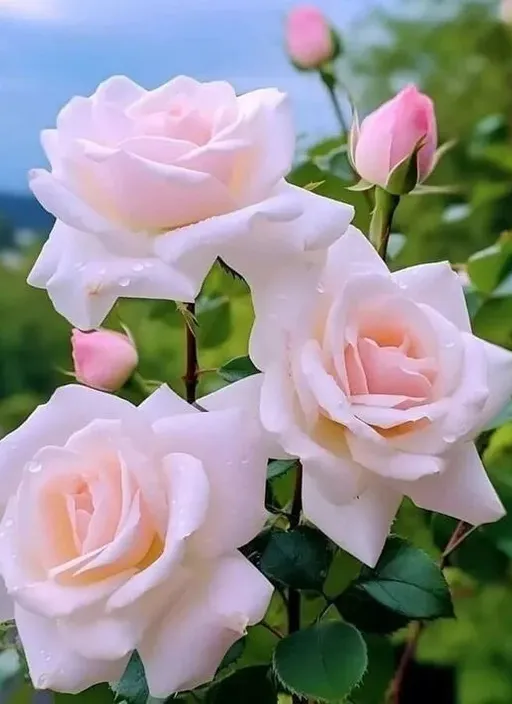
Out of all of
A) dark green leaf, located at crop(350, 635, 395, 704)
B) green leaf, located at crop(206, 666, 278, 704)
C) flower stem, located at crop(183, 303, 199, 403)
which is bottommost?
dark green leaf, located at crop(350, 635, 395, 704)

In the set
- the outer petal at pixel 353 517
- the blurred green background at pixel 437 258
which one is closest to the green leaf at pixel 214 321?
the blurred green background at pixel 437 258

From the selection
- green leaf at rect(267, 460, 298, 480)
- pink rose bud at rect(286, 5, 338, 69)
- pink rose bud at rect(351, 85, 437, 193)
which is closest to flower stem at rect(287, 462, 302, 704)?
green leaf at rect(267, 460, 298, 480)

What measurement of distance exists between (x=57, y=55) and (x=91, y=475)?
697 millimetres

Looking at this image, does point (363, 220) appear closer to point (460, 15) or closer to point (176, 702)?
point (176, 702)

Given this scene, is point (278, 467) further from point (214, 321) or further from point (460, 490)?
point (214, 321)

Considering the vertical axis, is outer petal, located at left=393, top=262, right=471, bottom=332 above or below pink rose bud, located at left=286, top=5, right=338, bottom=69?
above

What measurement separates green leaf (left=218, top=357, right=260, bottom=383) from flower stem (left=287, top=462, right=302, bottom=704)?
4 cm

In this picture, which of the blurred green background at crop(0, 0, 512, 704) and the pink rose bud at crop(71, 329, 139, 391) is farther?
the blurred green background at crop(0, 0, 512, 704)

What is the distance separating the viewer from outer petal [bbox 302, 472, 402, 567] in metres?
0.31

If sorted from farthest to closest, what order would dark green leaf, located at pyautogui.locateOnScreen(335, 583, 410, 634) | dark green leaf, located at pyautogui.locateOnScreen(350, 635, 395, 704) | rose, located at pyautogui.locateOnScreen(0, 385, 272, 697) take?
dark green leaf, located at pyautogui.locateOnScreen(350, 635, 395, 704) → dark green leaf, located at pyautogui.locateOnScreen(335, 583, 410, 634) → rose, located at pyautogui.locateOnScreen(0, 385, 272, 697)

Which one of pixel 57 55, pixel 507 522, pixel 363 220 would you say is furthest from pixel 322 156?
pixel 57 55

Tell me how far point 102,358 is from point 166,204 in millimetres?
101

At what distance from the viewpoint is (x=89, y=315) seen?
1.02ft

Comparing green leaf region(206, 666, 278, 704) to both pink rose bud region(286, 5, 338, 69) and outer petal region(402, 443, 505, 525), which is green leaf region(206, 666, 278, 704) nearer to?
outer petal region(402, 443, 505, 525)
